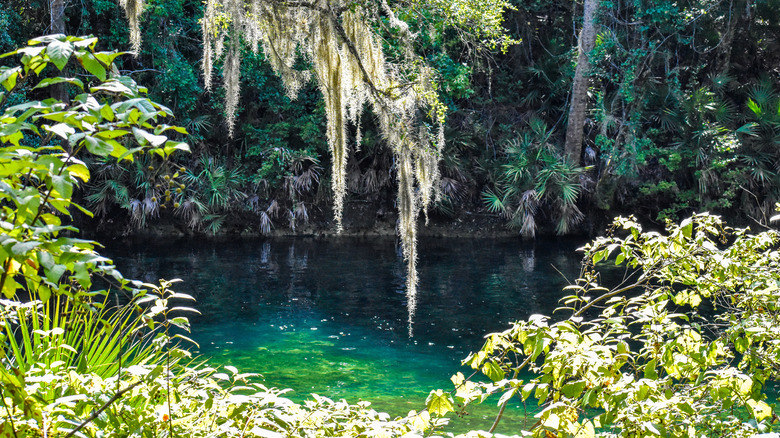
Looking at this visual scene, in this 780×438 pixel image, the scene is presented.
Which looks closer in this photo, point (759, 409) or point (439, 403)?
point (759, 409)

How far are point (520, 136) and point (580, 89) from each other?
5.92ft

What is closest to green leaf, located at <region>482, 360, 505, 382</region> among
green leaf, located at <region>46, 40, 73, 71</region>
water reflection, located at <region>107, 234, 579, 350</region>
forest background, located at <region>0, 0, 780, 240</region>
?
green leaf, located at <region>46, 40, 73, 71</region>

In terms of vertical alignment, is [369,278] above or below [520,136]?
below

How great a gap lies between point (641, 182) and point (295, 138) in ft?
27.5

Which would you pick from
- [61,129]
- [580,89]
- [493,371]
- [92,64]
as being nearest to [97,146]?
[61,129]

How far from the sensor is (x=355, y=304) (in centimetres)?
1005

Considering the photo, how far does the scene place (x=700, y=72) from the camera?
15.9m

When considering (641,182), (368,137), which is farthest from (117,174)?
(641,182)

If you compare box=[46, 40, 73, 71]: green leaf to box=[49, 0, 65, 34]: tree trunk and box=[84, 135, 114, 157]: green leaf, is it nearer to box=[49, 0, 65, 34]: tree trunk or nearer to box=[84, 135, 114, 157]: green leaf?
box=[84, 135, 114, 157]: green leaf

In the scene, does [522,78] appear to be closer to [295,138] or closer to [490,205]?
[490,205]

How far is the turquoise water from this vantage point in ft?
22.9

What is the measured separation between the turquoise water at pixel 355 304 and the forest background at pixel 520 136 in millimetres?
999

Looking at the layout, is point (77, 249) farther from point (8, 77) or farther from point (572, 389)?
point (572, 389)

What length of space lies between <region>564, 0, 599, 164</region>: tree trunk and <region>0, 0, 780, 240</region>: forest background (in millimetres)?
155
